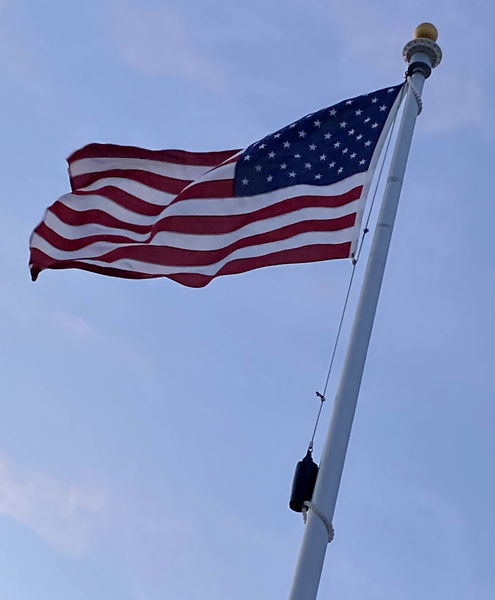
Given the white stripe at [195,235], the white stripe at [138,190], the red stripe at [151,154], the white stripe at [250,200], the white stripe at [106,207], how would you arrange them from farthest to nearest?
the red stripe at [151,154], the white stripe at [138,190], the white stripe at [106,207], the white stripe at [250,200], the white stripe at [195,235]

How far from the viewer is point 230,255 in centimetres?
1296

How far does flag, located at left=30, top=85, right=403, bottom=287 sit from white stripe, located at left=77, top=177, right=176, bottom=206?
2 centimetres

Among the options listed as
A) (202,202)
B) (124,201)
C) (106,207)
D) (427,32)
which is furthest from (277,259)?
(427,32)

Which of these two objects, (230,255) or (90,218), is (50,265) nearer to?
(90,218)

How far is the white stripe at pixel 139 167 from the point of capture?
48.0 ft

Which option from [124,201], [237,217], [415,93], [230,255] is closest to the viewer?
[230,255]

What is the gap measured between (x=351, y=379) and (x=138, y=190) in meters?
5.34

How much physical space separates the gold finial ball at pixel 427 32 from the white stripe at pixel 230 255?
353cm

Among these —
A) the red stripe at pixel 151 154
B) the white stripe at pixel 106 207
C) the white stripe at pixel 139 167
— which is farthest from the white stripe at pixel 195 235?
the red stripe at pixel 151 154

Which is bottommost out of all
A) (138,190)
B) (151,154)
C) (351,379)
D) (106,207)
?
(351,379)

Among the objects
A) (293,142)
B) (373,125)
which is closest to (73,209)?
(293,142)

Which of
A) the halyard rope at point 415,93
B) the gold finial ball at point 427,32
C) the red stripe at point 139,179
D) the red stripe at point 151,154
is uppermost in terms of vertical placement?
the gold finial ball at point 427,32

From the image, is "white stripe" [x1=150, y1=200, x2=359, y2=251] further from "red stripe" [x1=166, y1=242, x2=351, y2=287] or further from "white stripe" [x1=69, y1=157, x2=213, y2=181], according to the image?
"white stripe" [x1=69, y1=157, x2=213, y2=181]

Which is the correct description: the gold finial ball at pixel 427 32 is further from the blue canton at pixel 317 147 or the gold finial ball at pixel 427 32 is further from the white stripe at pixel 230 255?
the white stripe at pixel 230 255
